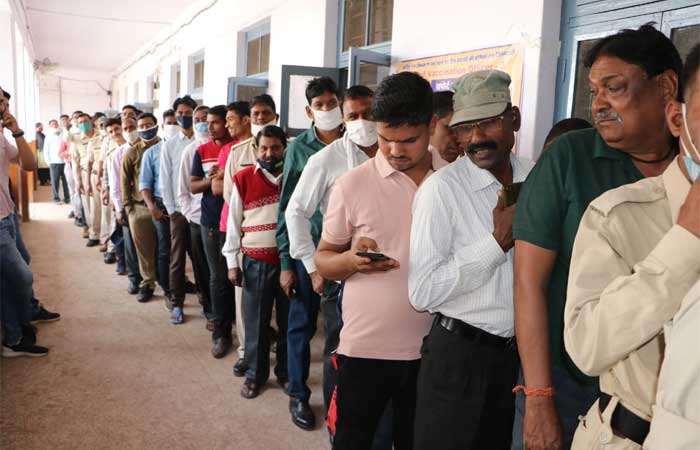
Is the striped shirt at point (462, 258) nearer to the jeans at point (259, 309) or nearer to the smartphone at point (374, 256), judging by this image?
the smartphone at point (374, 256)

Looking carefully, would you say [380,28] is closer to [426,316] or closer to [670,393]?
[426,316]

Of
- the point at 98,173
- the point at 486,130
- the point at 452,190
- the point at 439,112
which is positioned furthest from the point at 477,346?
the point at 98,173

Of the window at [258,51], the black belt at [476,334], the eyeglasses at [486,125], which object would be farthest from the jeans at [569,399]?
the window at [258,51]

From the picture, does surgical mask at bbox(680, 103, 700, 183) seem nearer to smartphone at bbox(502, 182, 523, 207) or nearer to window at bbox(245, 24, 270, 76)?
smartphone at bbox(502, 182, 523, 207)

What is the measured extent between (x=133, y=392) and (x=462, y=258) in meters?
2.33

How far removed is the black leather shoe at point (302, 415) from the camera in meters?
2.61

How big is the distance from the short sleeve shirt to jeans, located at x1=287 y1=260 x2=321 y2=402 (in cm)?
162

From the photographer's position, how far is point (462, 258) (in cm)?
131

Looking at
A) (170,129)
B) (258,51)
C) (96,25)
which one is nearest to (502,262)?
(170,129)

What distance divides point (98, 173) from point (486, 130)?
6.09 metres

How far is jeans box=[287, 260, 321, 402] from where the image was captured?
266 cm

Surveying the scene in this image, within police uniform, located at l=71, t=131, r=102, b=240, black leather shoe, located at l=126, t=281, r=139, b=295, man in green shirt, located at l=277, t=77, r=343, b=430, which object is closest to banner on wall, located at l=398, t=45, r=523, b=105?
man in green shirt, located at l=277, t=77, r=343, b=430

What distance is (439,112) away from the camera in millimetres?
2129

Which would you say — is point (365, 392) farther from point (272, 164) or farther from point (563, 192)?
point (272, 164)
